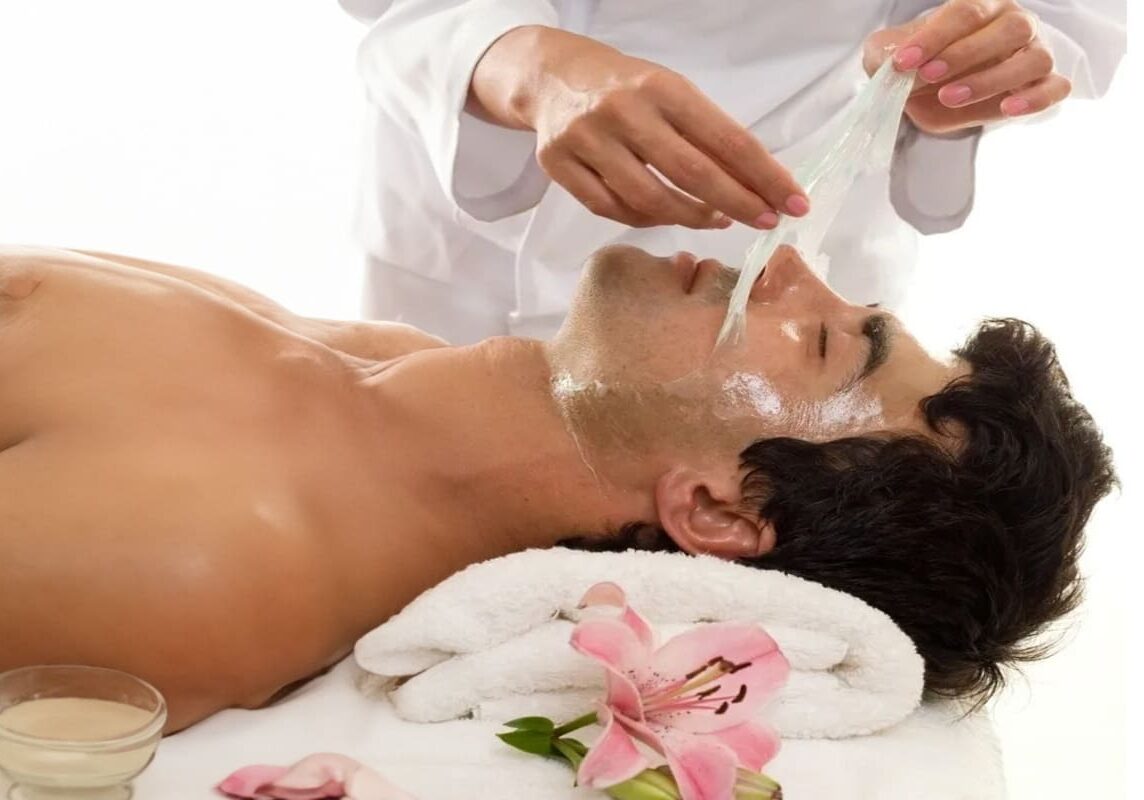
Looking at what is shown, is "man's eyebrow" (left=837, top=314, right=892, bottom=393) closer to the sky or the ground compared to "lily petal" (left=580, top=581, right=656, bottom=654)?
closer to the sky

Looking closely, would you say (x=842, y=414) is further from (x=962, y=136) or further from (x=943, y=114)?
(x=962, y=136)

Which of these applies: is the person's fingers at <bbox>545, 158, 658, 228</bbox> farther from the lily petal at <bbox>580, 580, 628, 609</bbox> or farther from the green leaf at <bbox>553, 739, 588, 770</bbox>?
the green leaf at <bbox>553, 739, 588, 770</bbox>

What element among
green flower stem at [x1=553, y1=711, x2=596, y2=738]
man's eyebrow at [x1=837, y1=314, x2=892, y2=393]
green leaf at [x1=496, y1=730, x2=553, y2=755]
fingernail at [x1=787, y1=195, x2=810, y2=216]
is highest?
fingernail at [x1=787, y1=195, x2=810, y2=216]

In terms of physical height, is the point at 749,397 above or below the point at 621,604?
above

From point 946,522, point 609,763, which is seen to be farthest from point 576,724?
point 946,522

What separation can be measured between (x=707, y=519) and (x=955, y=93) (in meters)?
0.60

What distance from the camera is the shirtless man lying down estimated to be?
1590 millimetres

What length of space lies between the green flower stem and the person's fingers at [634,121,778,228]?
1.75 feet

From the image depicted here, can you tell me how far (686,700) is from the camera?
1.39m

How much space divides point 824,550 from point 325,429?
22.8 inches

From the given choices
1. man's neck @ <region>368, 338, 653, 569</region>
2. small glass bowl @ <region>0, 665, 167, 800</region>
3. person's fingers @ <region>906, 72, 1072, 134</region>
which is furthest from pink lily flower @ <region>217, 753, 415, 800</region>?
person's fingers @ <region>906, 72, 1072, 134</region>

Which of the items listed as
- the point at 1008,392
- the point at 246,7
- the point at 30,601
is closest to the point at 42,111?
the point at 246,7

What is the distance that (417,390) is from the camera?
1770 mm

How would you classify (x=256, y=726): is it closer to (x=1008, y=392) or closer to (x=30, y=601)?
(x=30, y=601)
